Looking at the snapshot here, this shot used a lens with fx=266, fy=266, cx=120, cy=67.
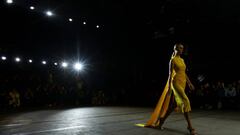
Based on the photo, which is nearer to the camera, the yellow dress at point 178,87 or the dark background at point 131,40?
the yellow dress at point 178,87

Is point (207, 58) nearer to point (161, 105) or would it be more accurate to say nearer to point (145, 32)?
point (145, 32)

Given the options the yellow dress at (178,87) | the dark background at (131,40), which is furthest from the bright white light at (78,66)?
the yellow dress at (178,87)

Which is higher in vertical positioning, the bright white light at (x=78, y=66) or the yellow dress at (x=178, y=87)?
the bright white light at (x=78, y=66)

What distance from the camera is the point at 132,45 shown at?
2233 centimetres

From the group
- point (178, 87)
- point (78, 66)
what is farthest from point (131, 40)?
point (178, 87)

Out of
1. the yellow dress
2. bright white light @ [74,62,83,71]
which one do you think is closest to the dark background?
bright white light @ [74,62,83,71]

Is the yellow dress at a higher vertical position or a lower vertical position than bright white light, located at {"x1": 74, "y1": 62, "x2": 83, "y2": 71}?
lower

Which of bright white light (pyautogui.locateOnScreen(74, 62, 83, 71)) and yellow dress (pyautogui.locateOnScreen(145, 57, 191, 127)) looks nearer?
yellow dress (pyautogui.locateOnScreen(145, 57, 191, 127))

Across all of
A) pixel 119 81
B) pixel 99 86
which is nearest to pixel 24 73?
pixel 99 86

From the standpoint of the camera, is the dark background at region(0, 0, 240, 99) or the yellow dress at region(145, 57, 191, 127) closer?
the yellow dress at region(145, 57, 191, 127)

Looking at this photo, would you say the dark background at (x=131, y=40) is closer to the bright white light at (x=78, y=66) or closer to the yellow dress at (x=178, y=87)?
the bright white light at (x=78, y=66)

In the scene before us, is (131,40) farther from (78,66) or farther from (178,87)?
(178,87)

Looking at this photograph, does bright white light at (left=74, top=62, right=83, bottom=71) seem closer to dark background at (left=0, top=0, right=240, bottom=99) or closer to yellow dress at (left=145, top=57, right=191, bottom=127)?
dark background at (left=0, top=0, right=240, bottom=99)

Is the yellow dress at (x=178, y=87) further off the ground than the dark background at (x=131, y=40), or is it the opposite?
the dark background at (x=131, y=40)
